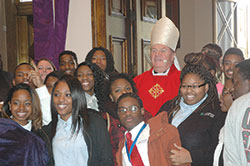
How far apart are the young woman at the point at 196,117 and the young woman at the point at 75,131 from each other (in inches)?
19.2

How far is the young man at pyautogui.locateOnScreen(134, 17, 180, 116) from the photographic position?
3.53 metres

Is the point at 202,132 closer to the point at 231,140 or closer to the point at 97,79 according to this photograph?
the point at 231,140

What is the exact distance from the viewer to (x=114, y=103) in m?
3.11

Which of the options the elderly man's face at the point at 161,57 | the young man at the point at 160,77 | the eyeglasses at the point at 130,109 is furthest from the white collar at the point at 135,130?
the elderly man's face at the point at 161,57

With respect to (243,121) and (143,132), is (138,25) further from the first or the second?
(243,121)

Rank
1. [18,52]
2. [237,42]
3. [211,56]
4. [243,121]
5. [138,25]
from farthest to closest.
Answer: [237,42] → [18,52] → [138,25] → [211,56] → [243,121]

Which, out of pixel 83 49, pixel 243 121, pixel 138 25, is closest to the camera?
pixel 243 121

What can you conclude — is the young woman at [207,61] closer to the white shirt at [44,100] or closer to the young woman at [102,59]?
the young woman at [102,59]

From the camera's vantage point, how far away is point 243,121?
6.48 ft

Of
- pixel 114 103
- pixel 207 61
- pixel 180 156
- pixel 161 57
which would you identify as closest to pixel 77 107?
pixel 114 103

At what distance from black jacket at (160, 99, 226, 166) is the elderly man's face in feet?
2.77

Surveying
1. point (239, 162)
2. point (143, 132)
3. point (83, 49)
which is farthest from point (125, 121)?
point (83, 49)

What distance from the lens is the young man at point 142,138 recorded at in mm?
2613

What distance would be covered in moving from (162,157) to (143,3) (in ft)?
9.86
